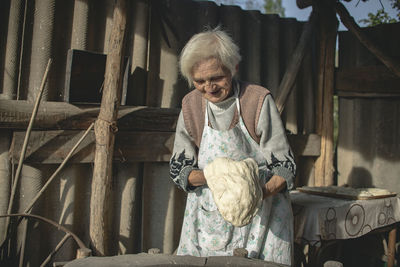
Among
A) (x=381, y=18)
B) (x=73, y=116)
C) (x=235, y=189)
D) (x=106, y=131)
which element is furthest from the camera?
(x=381, y=18)

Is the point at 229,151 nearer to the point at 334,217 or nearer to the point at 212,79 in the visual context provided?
the point at 212,79

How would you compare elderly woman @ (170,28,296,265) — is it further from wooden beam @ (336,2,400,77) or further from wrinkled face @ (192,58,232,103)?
wooden beam @ (336,2,400,77)

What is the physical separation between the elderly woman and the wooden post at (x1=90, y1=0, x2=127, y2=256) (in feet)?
2.79

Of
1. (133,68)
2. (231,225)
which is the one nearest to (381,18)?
(133,68)

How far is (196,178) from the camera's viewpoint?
2.14 m

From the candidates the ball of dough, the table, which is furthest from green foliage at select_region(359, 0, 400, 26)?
the ball of dough

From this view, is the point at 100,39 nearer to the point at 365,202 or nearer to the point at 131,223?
the point at 131,223

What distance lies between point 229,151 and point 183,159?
301mm

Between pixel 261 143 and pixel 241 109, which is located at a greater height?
pixel 241 109

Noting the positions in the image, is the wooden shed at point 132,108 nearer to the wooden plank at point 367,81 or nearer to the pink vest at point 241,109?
the wooden plank at point 367,81

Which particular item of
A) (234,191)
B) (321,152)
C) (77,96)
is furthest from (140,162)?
(321,152)

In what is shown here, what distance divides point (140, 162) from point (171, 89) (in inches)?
29.7

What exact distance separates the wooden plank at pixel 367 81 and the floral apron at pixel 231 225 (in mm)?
2606

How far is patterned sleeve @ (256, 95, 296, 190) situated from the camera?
6.89 feet
